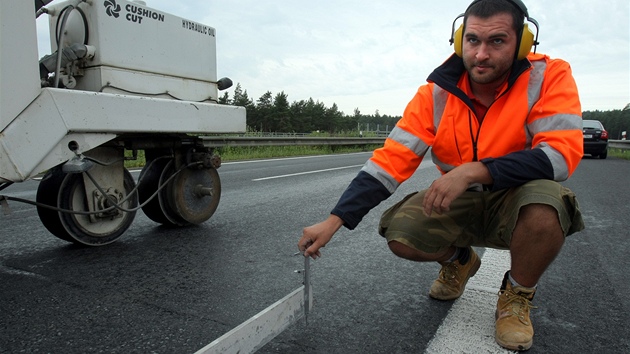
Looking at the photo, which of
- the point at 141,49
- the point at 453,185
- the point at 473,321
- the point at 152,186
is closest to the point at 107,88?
the point at 141,49

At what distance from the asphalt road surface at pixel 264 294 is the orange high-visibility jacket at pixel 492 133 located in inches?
22.8

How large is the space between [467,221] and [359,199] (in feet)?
2.04

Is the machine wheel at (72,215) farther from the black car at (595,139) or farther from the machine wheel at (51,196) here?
the black car at (595,139)

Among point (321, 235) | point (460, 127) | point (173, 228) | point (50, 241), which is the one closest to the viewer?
point (321, 235)

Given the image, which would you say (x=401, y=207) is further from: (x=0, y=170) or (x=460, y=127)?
(x=0, y=170)

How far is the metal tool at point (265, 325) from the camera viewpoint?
1.47 meters

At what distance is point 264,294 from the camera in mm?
2383

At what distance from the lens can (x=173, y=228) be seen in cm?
389

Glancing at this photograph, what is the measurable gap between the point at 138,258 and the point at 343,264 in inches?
52.7

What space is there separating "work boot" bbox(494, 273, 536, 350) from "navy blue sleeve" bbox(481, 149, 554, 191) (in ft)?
1.60

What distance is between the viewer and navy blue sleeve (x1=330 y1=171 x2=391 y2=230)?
1837 mm

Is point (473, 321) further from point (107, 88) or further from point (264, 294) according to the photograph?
point (107, 88)

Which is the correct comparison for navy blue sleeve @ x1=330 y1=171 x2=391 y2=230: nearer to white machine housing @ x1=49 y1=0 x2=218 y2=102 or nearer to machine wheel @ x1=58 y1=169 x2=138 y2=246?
white machine housing @ x1=49 y1=0 x2=218 y2=102

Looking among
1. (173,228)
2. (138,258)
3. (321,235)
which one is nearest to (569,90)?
(321,235)
